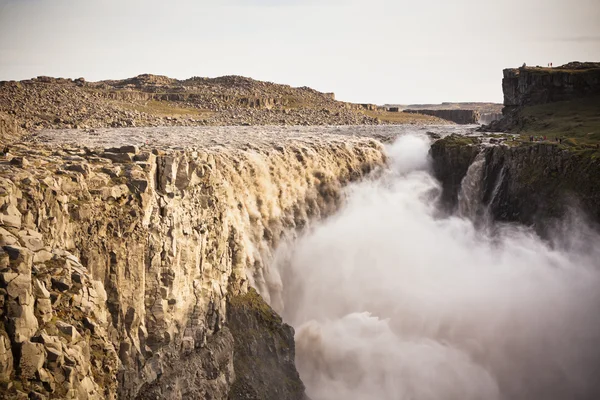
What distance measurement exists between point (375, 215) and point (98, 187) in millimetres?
32588

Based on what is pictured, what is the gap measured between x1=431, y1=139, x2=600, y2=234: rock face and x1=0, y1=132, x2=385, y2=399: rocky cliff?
2618cm

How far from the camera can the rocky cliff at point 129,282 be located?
14117mm

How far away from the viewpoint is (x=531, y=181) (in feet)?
166

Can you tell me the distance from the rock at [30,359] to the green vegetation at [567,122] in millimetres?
47686

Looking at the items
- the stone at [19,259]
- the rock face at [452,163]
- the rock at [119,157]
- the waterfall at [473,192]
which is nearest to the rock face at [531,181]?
the rock face at [452,163]

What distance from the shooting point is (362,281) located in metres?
42.3

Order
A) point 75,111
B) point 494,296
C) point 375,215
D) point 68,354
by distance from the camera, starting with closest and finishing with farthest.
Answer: point 68,354 < point 494,296 < point 375,215 < point 75,111

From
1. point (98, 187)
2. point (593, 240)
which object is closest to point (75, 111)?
point (98, 187)

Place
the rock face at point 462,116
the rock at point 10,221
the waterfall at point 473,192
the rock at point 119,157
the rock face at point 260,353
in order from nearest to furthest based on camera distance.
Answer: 1. the rock at point 10,221
2. the rock at point 119,157
3. the rock face at point 260,353
4. the waterfall at point 473,192
5. the rock face at point 462,116

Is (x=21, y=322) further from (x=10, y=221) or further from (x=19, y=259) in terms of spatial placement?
(x=10, y=221)

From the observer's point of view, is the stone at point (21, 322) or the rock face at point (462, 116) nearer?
the stone at point (21, 322)

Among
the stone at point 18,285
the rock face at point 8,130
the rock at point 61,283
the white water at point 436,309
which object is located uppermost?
the rock face at point 8,130

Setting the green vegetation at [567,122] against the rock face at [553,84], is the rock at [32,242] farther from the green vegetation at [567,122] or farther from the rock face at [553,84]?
the rock face at [553,84]

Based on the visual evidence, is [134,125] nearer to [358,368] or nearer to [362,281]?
[362,281]
